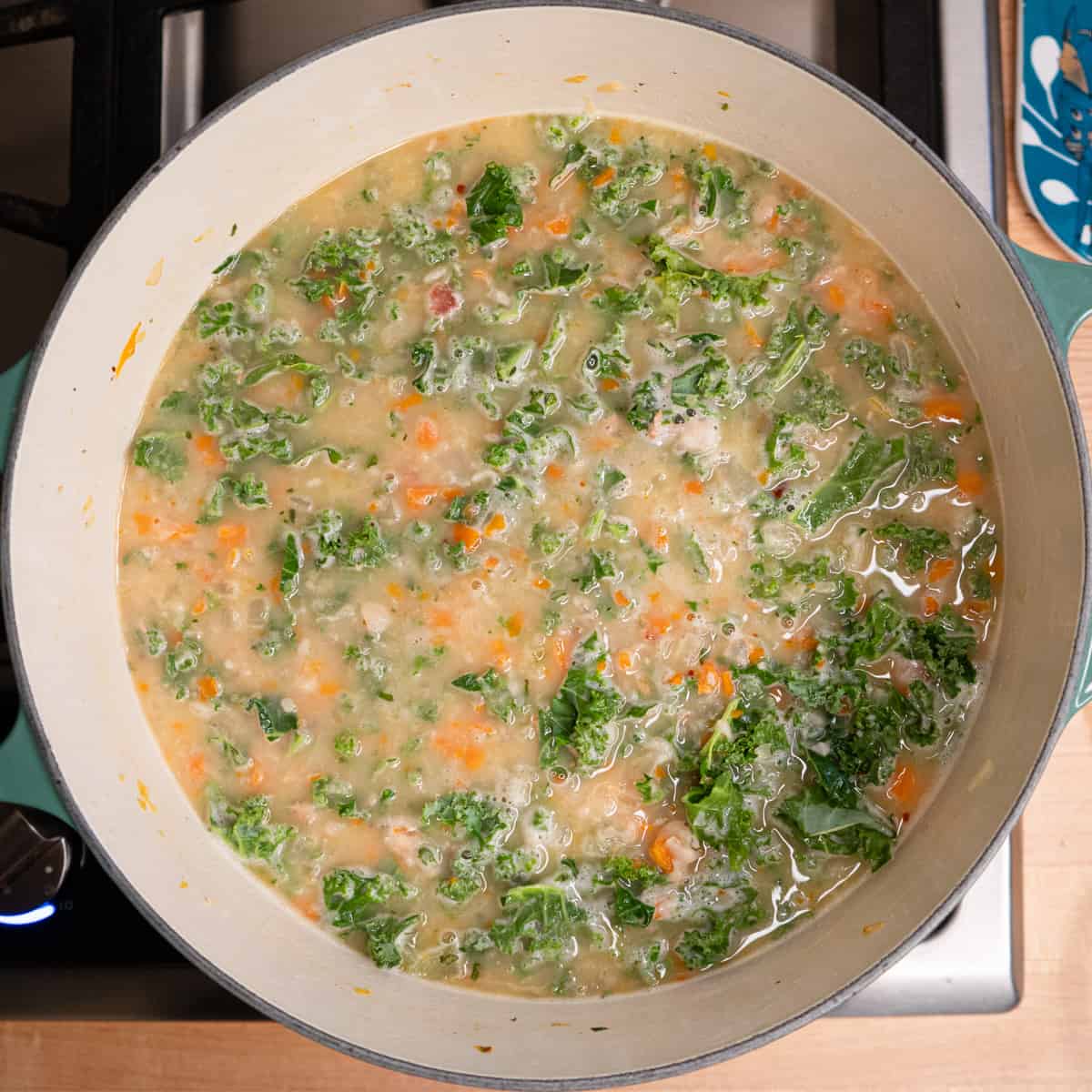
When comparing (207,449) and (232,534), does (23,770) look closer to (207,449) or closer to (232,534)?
(232,534)

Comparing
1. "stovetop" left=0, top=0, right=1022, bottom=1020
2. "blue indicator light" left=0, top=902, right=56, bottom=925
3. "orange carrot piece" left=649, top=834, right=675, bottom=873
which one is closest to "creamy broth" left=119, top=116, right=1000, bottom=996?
"orange carrot piece" left=649, top=834, right=675, bottom=873

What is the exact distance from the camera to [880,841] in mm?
2010

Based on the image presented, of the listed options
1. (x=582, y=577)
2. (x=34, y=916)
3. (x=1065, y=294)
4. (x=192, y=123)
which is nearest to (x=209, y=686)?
(x=34, y=916)

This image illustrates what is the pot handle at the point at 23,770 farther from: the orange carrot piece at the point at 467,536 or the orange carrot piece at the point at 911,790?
the orange carrot piece at the point at 911,790

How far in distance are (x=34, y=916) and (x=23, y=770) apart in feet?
1.54

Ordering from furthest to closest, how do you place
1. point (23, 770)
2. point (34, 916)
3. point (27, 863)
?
1. point (34, 916)
2. point (27, 863)
3. point (23, 770)

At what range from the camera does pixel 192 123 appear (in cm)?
212

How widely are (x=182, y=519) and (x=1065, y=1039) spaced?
199cm

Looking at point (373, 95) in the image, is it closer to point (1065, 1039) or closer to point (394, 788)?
point (394, 788)

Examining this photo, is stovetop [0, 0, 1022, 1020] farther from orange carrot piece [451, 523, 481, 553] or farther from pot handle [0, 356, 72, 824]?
orange carrot piece [451, 523, 481, 553]

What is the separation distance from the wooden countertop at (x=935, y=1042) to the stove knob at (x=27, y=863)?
310 mm

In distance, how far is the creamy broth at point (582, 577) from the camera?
6.55ft

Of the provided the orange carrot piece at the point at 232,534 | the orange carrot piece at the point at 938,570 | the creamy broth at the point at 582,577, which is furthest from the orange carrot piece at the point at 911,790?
the orange carrot piece at the point at 232,534

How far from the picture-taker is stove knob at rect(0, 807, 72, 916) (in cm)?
193
